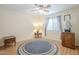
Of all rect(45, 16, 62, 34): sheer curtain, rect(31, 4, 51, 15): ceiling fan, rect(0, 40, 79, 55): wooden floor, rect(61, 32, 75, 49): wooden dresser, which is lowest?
rect(0, 40, 79, 55): wooden floor

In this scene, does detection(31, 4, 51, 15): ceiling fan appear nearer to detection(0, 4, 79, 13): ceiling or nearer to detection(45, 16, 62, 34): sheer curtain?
detection(0, 4, 79, 13): ceiling

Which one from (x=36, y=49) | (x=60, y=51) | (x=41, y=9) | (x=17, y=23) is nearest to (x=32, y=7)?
(x=41, y=9)

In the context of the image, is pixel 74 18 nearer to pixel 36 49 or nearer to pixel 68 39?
pixel 68 39

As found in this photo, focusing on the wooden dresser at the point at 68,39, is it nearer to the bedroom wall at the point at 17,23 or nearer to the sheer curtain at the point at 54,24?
the sheer curtain at the point at 54,24

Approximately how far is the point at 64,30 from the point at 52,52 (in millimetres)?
398

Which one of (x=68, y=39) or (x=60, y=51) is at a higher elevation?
(x=68, y=39)

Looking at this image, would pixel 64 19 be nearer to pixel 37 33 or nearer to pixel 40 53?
pixel 37 33

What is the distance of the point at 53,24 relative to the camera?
6.50ft

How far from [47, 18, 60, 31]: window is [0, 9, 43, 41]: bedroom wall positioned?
0.16 metres

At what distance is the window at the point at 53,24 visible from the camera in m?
1.97

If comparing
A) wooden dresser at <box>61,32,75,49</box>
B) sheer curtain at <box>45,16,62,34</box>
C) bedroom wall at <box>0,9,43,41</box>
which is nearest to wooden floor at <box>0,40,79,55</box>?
wooden dresser at <box>61,32,75,49</box>

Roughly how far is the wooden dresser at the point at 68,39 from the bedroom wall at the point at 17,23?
46cm

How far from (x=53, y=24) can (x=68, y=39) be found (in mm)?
337

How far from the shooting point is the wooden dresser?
1.92 m
